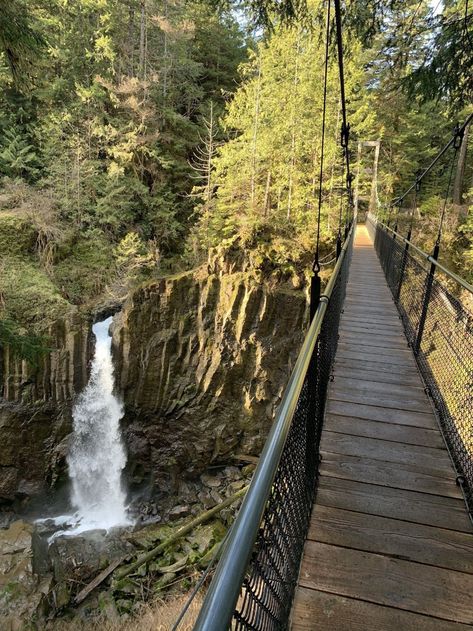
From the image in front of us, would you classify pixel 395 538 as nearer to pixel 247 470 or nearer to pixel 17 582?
pixel 17 582

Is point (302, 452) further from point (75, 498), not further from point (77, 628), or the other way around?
point (75, 498)

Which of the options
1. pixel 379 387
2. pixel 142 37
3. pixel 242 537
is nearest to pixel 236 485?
pixel 379 387

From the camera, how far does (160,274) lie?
13242mm

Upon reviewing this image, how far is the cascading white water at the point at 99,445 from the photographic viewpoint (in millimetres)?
9664

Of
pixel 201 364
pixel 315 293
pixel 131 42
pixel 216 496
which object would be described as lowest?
pixel 216 496

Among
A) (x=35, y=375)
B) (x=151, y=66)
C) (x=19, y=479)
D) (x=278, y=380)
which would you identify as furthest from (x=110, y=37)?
(x=19, y=479)

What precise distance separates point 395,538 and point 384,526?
0.23ft

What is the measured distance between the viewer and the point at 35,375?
31.7 feet

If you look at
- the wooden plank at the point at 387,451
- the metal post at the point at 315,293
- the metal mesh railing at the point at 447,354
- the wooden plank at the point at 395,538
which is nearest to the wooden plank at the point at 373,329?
the metal mesh railing at the point at 447,354

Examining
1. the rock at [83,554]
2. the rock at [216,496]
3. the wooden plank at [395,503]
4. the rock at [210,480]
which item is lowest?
the rock at [83,554]

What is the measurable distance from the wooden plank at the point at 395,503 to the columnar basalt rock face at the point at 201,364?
791 centimetres

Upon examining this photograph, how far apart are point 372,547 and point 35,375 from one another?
9.95m

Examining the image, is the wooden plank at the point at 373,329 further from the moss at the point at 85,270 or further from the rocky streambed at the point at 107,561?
the moss at the point at 85,270

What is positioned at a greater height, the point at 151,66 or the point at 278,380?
the point at 151,66
